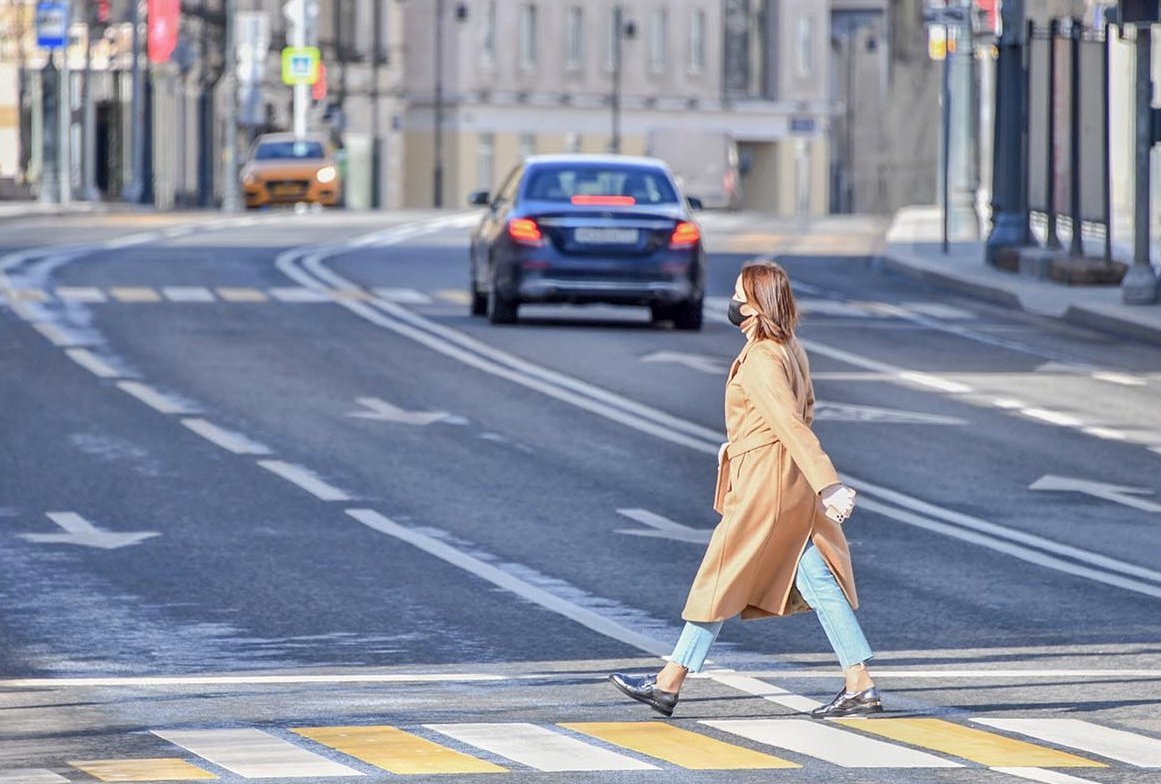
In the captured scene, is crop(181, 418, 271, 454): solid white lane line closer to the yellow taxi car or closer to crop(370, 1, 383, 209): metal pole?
the yellow taxi car

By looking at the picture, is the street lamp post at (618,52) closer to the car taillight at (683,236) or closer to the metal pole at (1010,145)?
the metal pole at (1010,145)

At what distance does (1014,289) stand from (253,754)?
25.2 meters

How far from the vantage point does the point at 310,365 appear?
23297 mm

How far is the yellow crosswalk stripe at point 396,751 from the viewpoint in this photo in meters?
8.54

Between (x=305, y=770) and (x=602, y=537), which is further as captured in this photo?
(x=602, y=537)

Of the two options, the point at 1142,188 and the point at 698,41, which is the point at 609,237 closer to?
the point at 1142,188

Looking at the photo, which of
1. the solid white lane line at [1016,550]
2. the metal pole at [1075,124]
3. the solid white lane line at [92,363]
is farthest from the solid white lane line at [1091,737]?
the metal pole at [1075,124]

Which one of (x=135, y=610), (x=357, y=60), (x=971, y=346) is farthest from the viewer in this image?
(x=357, y=60)

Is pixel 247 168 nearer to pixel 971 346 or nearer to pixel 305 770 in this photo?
pixel 971 346

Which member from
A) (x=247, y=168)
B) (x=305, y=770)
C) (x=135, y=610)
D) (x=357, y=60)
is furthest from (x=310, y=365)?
(x=357, y=60)

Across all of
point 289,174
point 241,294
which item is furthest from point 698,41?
point 241,294

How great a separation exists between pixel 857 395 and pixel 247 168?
47.5 m

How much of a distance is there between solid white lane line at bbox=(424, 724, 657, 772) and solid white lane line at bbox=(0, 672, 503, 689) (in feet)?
3.62

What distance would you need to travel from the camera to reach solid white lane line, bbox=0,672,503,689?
33.6 ft
